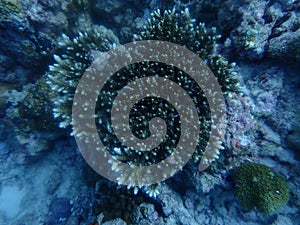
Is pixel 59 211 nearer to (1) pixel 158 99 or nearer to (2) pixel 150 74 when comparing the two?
(1) pixel 158 99

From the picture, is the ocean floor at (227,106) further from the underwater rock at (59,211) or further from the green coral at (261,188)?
the green coral at (261,188)

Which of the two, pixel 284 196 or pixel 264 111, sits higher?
pixel 264 111

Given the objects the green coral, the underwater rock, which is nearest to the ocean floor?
the underwater rock

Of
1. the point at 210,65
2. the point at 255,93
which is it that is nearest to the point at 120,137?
the point at 210,65

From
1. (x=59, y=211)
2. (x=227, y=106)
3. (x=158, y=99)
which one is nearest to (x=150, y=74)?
(x=158, y=99)

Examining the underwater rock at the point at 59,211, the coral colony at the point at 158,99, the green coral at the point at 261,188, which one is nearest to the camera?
the green coral at the point at 261,188

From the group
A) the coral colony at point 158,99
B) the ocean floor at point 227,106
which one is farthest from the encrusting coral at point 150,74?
the ocean floor at point 227,106

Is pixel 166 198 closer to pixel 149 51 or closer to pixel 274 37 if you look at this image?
pixel 149 51
